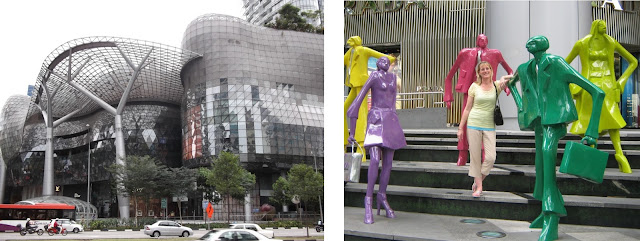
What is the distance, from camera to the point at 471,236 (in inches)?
151

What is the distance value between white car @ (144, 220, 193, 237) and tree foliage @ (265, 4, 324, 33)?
217cm

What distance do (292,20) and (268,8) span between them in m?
0.28

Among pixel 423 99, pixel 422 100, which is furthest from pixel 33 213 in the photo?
pixel 422 100

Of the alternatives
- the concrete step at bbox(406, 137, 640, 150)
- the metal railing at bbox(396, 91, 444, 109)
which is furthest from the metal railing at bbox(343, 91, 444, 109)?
the concrete step at bbox(406, 137, 640, 150)

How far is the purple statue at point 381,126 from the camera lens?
4445mm

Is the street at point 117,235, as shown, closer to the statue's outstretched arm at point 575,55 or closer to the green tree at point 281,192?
the green tree at point 281,192

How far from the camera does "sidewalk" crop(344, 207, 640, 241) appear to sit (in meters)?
3.79

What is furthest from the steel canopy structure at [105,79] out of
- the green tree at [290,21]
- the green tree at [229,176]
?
the green tree at [290,21]

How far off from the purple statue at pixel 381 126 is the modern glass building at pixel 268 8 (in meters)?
1.09

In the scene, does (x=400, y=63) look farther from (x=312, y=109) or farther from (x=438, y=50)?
(x=312, y=109)

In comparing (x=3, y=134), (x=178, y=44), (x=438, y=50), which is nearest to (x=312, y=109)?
(x=178, y=44)

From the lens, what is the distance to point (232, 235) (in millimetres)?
4852

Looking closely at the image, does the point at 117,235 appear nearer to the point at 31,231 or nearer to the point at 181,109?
the point at 31,231

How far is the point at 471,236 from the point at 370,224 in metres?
0.83
